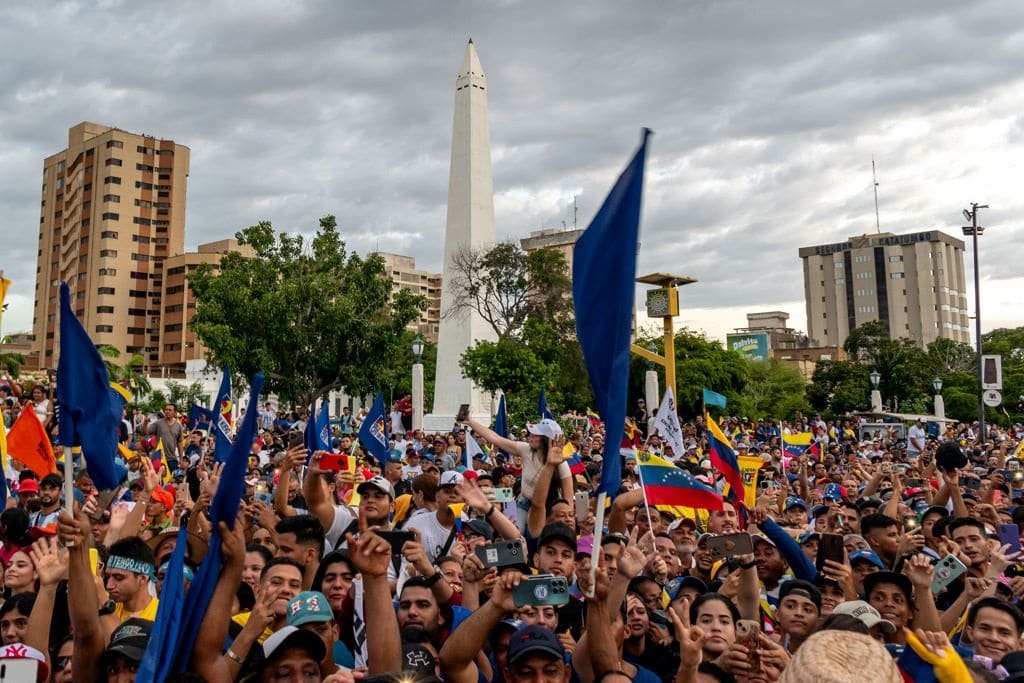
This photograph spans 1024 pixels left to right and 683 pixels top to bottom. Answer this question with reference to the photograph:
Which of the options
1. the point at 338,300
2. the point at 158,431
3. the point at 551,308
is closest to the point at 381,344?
the point at 338,300

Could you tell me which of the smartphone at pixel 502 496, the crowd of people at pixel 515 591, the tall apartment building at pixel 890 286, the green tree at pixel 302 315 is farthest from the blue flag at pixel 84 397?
the tall apartment building at pixel 890 286

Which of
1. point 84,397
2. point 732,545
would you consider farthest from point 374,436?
point 732,545

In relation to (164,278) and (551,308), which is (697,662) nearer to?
(551,308)

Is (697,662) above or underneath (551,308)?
underneath

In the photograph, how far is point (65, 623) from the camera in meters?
4.57

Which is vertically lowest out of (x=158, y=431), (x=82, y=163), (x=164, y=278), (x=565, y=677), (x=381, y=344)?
(x=565, y=677)

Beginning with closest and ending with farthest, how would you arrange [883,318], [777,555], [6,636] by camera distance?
[6,636]
[777,555]
[883,318]

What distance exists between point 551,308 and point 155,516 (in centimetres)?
3048

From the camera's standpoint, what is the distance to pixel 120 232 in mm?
81375

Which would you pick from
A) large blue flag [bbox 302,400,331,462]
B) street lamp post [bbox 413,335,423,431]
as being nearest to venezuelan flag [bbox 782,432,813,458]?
large blue flag [bbox 302,400,331,462]

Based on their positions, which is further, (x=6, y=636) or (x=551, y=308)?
(x=551, y=308)

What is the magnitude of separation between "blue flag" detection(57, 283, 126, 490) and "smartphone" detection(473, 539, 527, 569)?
2.31 m

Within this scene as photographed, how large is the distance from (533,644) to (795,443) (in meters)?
10.4

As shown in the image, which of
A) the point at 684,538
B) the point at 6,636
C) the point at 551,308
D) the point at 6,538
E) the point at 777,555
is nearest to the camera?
the point at 6,636
